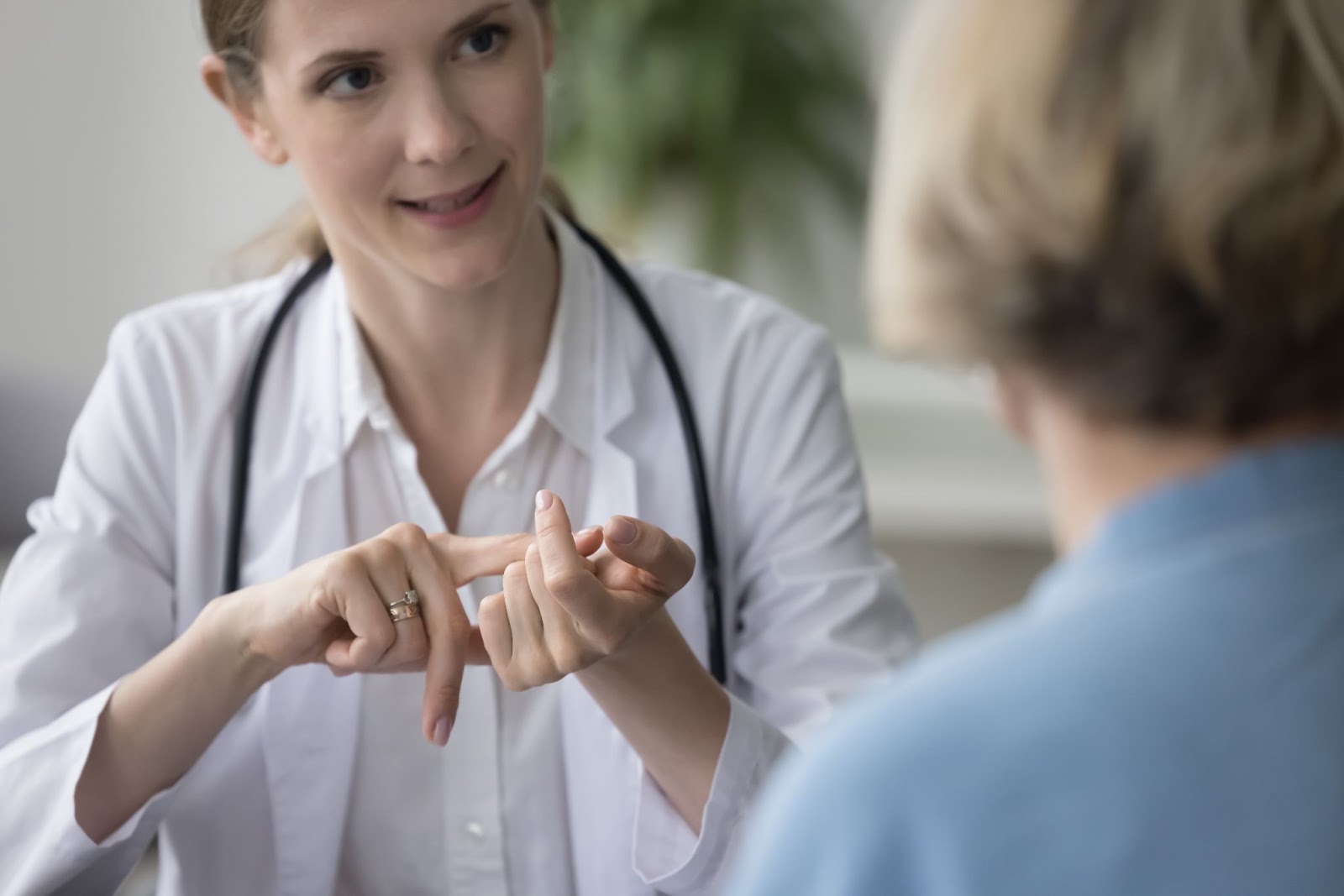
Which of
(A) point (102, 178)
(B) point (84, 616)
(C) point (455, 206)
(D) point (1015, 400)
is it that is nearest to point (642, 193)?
(A) point (102, 178)

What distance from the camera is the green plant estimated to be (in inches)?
107

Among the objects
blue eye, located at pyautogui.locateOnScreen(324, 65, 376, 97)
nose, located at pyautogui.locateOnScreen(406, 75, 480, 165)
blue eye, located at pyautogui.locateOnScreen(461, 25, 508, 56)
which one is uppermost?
blue eye, located at pyautogui.locateOnScreen(461, 25, 508, 56)

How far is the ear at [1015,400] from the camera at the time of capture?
579mm

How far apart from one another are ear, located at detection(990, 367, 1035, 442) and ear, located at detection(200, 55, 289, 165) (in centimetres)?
88

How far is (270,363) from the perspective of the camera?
4.45 ft

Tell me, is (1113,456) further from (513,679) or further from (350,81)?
(350,81)

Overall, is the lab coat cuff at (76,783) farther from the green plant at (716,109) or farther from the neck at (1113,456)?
the green plant at (716,109)

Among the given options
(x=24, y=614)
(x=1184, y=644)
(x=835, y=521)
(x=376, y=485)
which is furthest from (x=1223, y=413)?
(x=24, y=614)

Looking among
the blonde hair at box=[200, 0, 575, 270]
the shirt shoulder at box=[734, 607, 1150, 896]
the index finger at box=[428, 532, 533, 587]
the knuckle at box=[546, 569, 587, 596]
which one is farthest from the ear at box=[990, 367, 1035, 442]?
the blonde hair at box=[200, 0, 575, 270]

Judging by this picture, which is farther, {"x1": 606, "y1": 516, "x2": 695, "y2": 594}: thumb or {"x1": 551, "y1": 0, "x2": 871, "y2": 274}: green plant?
{"x1": 551, "y1": 0, "x2": 871, "y2": 274}: green plant

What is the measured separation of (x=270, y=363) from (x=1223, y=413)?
3.32 feet

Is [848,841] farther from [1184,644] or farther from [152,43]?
[152,43]

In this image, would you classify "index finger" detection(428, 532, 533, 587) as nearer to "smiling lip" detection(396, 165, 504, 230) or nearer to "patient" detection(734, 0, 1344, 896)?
"smiling lip" detection(396, 165, 504, 230)

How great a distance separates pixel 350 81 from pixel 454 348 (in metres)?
0.28
